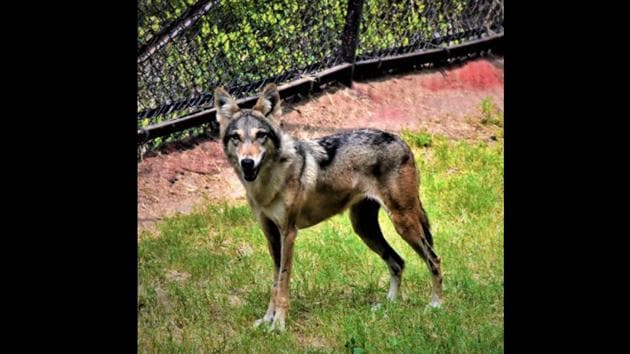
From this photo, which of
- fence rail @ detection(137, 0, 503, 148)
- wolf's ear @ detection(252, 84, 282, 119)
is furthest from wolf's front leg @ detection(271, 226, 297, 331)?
fence rail @ detection(137, 0, 503, 148)

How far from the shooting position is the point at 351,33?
9.88 meters

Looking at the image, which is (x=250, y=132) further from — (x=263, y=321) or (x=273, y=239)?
(x=263, y=321)

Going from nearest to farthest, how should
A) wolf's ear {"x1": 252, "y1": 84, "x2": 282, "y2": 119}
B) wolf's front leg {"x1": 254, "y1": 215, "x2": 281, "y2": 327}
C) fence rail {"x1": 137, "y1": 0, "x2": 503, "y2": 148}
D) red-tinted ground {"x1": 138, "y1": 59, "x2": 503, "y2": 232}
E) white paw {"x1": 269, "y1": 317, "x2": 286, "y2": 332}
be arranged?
white paw {"x1": 269, "y1": 317, "x2": 286, "y2": 332}
wolf's ear {"x1": 252, "y1": 84, "x2": 282, "y2": 119}
wolf's front leg {"x1": 254, "y1": 215, "x2": 281, "y2": 327}
red-tinted ground {"x1": 138, "y1": 59, "x2": 503, "y2": 232}
fence rail {"x1": 137, "y1": 0, "x2": 503, "y2": 148}

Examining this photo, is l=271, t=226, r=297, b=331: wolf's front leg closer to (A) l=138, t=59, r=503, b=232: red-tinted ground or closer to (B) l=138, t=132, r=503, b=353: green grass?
(B) l=138, t=132, r=503, b=353: green grass

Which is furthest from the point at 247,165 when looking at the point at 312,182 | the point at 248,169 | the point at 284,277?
the point at 284,277

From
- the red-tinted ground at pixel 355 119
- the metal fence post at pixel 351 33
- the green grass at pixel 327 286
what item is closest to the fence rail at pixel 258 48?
the metal fence post at pixel 351 33

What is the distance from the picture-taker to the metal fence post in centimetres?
985

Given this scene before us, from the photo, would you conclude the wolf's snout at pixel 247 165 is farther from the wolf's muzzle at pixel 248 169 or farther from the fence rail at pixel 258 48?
the fence rail at pixel 258 48

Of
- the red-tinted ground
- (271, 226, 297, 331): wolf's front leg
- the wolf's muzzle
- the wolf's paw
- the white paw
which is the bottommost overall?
the red-tinted ground

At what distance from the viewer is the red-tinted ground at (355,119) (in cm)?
771
